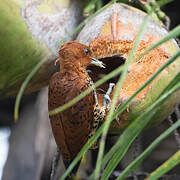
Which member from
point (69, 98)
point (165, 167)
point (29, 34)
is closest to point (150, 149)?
point (165, 167)

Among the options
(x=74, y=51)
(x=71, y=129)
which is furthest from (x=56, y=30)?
(x=71, y=129)

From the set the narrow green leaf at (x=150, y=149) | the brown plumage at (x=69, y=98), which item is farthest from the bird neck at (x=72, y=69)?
the narrow green leaf at (x=150, y=149)

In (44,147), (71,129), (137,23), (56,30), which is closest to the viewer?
(71,129)

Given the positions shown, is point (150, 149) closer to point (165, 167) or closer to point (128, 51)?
point (165, 167)

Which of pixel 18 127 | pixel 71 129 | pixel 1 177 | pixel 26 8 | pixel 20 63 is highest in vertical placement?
pixel 26 8

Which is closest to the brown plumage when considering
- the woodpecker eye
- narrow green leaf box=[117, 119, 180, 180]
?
the woodpecker eye

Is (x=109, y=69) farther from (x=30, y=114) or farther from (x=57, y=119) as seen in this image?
(x=30, y=114)

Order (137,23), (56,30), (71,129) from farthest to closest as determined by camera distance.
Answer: (56,30) < (137,23) < (71,129)

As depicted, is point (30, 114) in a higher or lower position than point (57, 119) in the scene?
lower

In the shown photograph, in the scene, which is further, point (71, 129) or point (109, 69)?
point (109, 69)
